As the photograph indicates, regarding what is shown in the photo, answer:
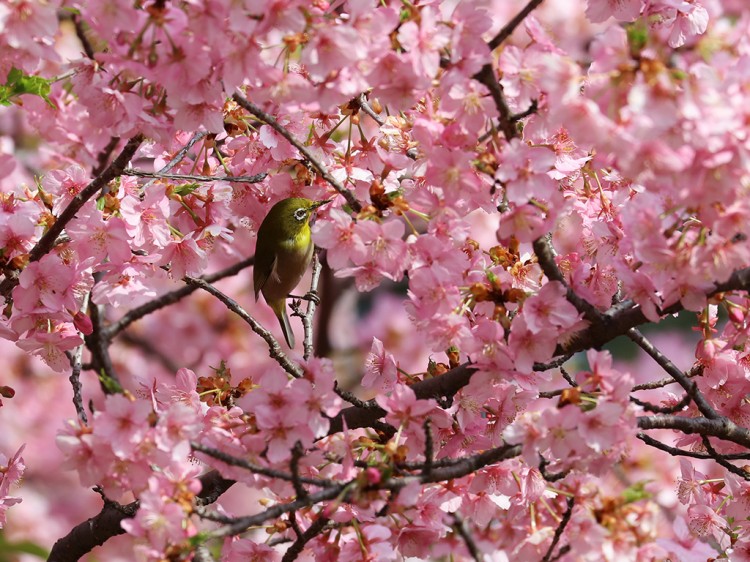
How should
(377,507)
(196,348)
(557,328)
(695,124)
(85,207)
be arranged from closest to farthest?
(695,124)
(377,507)
(557,328)
(85,207)
(196,348)

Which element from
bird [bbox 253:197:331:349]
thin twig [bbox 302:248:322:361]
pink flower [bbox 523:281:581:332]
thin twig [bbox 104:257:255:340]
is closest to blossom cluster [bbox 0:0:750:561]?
pink flower [bbox 523:281:581:332]

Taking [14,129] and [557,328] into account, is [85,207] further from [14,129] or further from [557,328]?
[14,129]

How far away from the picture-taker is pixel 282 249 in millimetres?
3639

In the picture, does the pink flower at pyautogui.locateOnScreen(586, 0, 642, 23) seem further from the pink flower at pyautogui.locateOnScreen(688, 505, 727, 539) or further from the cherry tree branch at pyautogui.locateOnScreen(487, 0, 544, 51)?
the pink flower at pyautogui.locateOnScreen(688, 505, 727, 539)

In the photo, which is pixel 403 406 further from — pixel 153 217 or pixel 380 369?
pixel 153 217

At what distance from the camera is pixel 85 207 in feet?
7.50

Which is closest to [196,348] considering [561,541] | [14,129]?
[14,129]

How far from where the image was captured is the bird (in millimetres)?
3488

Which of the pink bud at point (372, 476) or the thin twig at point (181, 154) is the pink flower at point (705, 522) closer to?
the pink bud at point (372, 476)

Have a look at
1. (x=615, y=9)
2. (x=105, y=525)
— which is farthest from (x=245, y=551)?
(x=615, y=9)

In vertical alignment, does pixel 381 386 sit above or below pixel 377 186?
below

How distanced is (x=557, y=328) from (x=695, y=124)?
2.10ft

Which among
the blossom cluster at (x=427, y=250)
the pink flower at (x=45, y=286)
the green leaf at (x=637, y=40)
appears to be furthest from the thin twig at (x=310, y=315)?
the green leaf at (x=637, y=40)

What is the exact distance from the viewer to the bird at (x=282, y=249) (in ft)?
11.4
